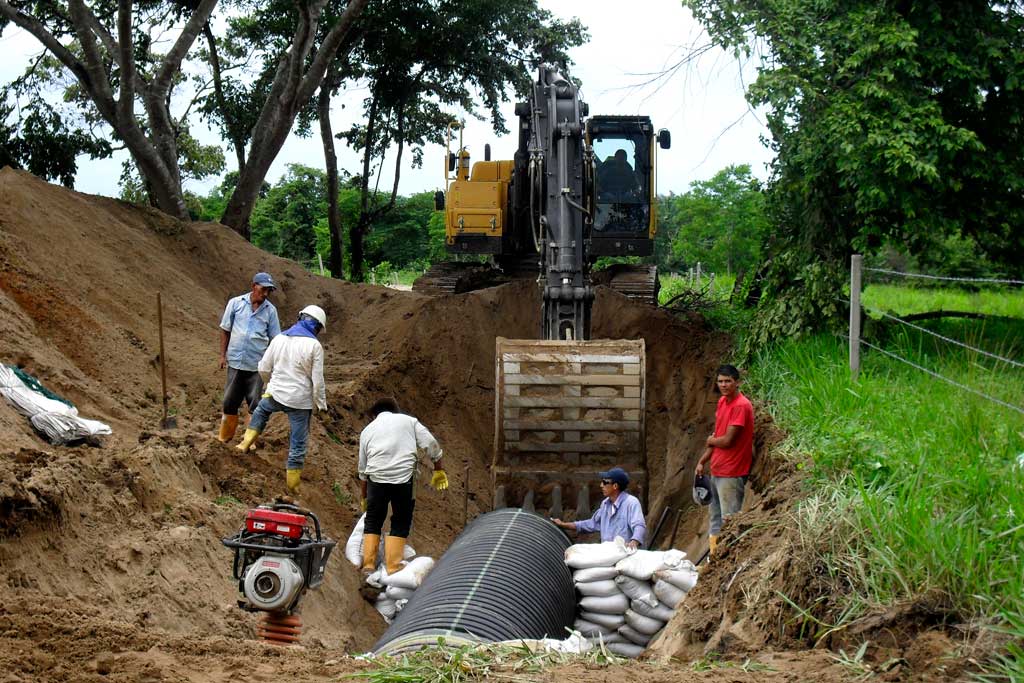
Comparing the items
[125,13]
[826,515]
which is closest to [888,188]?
[826,515]

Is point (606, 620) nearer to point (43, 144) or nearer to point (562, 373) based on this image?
point (562, 373)

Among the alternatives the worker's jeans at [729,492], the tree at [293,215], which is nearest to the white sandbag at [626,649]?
the worker's jeans at [729,492]

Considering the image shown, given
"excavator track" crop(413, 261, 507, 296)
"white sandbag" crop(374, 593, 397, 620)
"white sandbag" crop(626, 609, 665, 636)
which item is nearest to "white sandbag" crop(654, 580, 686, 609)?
"white sandbag" crop(626, 609, 665, 636)

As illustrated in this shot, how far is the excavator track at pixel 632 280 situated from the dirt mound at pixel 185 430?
3.51ft

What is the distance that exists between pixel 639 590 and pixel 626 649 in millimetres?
466

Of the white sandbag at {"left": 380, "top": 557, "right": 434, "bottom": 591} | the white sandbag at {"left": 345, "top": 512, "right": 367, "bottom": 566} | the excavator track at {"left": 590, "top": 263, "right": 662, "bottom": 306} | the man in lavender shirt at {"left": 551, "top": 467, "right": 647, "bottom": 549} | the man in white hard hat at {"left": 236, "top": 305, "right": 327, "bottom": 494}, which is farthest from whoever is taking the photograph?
the excavator track at {"left": 590, "top": 263, "right": 662, "bottom": 306}

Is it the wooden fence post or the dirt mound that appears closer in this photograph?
the dirt mound

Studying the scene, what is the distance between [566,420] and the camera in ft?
34.6

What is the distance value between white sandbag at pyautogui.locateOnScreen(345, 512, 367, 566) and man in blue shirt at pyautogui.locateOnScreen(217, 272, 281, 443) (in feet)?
5.82

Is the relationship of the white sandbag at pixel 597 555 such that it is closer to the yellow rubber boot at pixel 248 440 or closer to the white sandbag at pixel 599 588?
the white sandbag at pixel 599 588

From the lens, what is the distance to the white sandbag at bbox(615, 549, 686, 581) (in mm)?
7723

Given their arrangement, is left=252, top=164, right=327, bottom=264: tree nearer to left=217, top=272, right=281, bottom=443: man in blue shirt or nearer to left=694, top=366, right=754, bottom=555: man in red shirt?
left=217, top=272, right=281, bottom=443: man in blue shirt

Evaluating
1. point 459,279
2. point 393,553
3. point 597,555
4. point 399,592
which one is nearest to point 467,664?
point 597,555

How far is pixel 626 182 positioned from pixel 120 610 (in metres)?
11.7
